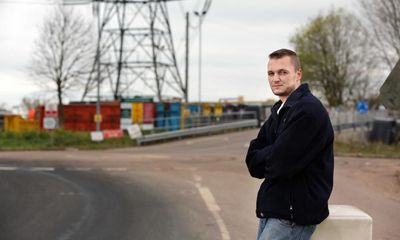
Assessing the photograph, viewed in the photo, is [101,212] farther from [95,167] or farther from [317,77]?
[317,77]

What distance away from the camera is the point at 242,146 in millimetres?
28016

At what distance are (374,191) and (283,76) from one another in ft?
31.7

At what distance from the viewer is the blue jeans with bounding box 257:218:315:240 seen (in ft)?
11.2

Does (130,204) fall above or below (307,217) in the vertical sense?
below

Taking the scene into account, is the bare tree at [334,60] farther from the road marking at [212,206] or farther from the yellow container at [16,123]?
the road marking at [212,206]

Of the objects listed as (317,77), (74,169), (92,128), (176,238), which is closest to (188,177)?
(74,169)

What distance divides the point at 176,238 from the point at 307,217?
14.8 feet

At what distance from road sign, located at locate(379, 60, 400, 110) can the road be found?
2975 mm

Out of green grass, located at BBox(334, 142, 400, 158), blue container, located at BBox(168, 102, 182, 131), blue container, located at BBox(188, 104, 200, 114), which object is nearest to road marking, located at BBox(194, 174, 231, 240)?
green grass, located at BBox(334, 142, 400, 158)

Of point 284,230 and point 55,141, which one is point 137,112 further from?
point 284,230

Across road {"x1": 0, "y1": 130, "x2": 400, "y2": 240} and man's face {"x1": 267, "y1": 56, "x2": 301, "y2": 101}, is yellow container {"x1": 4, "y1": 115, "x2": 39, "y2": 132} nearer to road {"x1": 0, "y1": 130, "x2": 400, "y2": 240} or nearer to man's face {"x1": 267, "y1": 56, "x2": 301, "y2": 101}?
road {"x1": 0, "y1": 130, "x2": 400, "y2": 240}

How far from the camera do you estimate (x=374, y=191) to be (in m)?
12.5

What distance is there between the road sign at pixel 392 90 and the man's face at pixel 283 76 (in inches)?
79.4

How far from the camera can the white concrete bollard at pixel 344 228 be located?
358 centimetres
